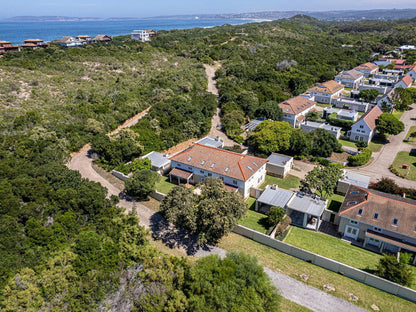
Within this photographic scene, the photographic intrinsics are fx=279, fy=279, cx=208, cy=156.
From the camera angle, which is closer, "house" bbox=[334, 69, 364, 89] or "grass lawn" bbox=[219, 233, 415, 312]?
"grass lawn" bbox=[219, 233, 415, 312]

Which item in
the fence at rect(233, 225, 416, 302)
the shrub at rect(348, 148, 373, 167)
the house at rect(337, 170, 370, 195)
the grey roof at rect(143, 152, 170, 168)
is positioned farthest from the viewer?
the shrub at rect(348, 148, 373, 167)

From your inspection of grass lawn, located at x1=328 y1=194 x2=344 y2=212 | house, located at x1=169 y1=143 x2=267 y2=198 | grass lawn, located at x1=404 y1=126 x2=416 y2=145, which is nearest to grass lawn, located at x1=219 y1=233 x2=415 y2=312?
house, located at x1=169 y1=143 x2=267 y2=198

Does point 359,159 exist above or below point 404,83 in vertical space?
below

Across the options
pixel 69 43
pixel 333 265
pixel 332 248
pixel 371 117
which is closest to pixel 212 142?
pixel 332 248

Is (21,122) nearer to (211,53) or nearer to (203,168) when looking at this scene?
(203,168)

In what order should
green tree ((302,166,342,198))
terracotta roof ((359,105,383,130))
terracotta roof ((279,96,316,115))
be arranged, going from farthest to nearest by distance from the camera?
1. terracotta roof ((279,96,316,115))
2. terracotta roof ((359,105,383,130))
3. green tree ((302,166,342,198))

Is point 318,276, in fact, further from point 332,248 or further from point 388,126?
point 388,126

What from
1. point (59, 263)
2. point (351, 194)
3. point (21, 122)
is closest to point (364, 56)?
point (351, 194)

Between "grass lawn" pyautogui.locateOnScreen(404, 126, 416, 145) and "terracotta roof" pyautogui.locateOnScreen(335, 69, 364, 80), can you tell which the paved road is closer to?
"grass lawn" pyautogui.locateOnScreen(404, 126, 416, 145)
